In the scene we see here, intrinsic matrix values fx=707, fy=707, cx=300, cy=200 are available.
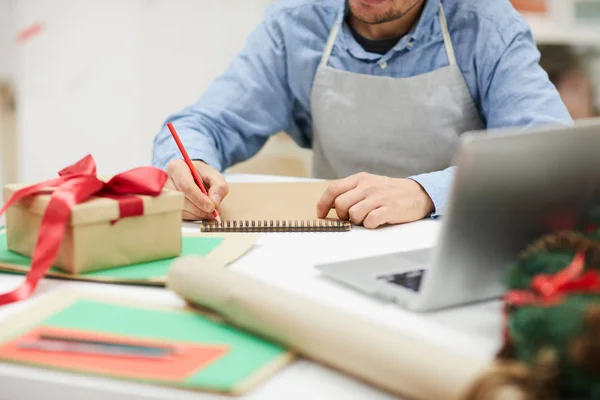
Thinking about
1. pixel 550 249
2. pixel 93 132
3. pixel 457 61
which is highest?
pixel 457 61

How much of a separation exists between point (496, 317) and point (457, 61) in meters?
0.90

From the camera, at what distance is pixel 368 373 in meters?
A: 0.46

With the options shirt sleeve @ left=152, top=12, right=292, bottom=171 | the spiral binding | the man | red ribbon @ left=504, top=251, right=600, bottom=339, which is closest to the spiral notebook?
the spiral binding

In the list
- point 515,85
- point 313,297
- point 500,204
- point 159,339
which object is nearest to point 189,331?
point 159,339

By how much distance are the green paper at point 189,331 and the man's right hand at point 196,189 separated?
1.23ft

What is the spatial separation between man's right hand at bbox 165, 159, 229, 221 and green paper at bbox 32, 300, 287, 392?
1.23 ft

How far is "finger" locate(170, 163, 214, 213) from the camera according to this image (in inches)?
39.0

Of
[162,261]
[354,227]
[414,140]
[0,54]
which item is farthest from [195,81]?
[162,261]

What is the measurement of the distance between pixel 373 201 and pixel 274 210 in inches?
6.0

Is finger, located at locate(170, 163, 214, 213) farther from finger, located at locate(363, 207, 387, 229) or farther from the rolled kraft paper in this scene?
the rolled kraft paper

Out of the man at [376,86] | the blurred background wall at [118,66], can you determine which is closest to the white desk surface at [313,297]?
the man at [376,86]

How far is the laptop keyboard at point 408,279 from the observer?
656mm

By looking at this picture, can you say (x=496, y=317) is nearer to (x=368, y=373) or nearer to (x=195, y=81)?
(x=368, y=373)

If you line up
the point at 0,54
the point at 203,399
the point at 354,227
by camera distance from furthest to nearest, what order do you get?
the point at 0,54 < the point at 354,227 < the point at 203,399
